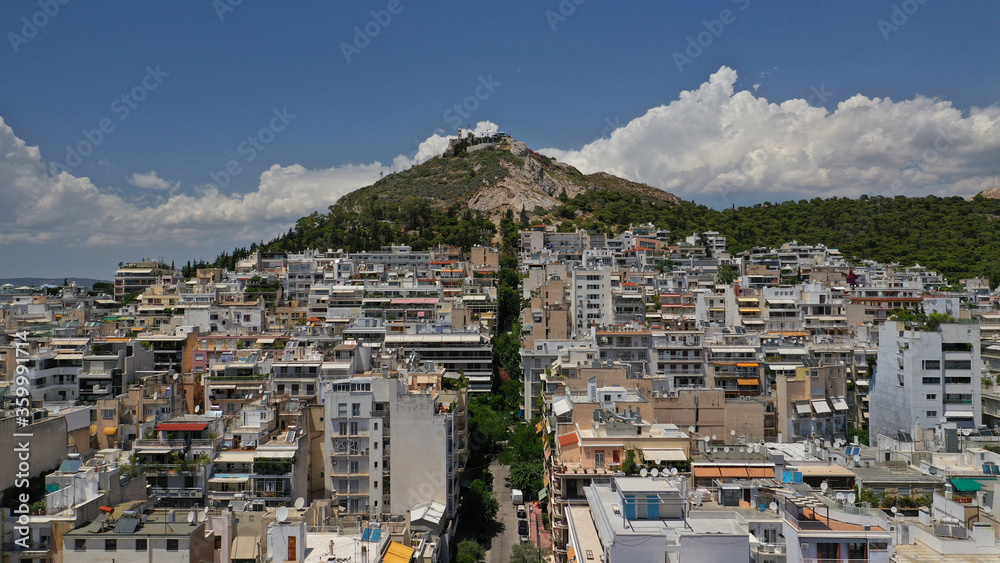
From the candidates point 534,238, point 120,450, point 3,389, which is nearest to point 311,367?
point 120,450

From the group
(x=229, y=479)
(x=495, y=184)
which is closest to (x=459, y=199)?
(x=495, y=184)

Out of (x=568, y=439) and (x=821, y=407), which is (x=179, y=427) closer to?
(x=568, y=439)

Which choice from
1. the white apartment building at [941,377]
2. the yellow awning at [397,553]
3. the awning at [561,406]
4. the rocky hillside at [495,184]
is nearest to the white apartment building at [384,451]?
the awning at [561,406]

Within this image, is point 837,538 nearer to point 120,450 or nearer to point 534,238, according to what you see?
point 120,450

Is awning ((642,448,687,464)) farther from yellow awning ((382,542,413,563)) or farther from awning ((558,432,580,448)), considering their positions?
yellow awning ((382,542,413,563))

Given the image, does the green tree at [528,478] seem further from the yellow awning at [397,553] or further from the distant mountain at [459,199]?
the distant mountain at [459,199]
